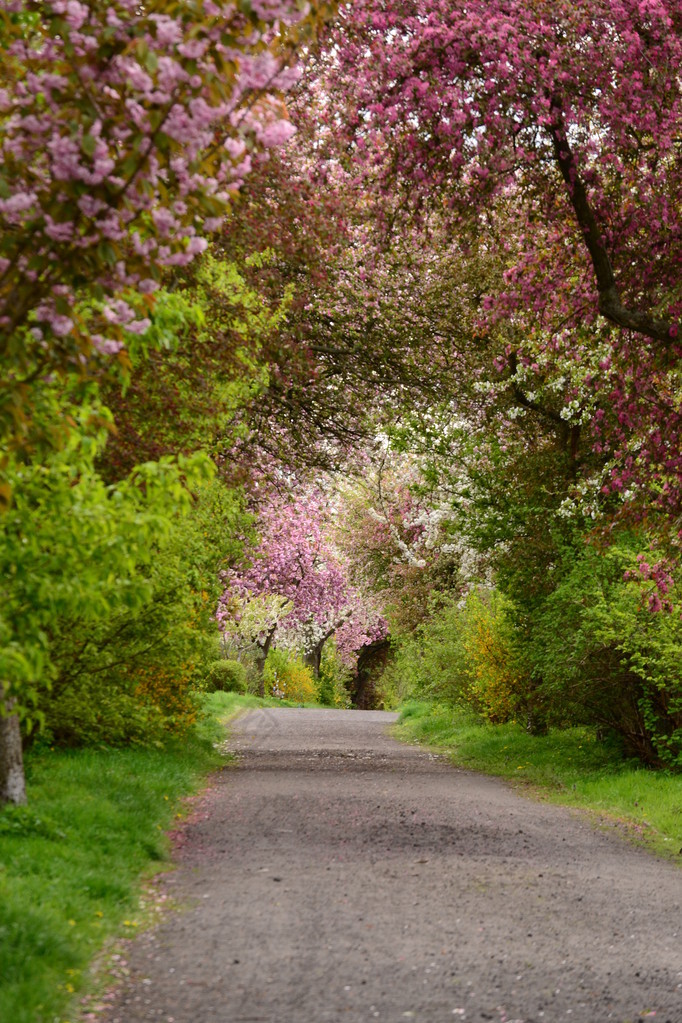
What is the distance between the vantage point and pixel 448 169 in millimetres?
11117

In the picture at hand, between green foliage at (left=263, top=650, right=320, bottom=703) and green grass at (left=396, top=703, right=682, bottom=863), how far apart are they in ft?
77.9

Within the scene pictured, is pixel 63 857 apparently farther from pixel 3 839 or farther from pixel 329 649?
pixel 329 649

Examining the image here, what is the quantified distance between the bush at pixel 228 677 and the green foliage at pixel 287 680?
7.77m

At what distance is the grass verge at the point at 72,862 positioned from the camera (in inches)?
247

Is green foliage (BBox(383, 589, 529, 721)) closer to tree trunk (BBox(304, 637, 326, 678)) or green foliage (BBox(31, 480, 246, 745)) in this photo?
green foliage (BBox(31, 480, 246, 745))

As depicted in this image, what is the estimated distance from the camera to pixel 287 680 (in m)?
52.7

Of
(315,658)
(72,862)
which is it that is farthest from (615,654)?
(315,658)

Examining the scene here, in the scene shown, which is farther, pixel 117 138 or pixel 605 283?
pixel 605 283

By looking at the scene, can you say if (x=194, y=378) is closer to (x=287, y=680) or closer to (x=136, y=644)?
(x=136, y=644)

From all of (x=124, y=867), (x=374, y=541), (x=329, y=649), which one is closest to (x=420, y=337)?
(x=124, y=867)

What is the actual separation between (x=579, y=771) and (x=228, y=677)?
937 inches

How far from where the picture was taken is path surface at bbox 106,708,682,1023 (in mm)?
6449

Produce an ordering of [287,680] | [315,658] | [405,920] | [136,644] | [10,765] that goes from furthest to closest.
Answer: [315,658]
[287,680]
[136,644]
[10,765]
[405,920]

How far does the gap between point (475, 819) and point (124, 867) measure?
5261mm
